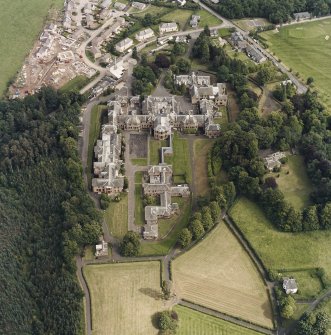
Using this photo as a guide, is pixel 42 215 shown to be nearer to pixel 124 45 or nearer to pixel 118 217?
pixel 118 217

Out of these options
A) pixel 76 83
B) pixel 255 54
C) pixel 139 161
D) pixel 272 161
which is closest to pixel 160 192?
pixel 139 161

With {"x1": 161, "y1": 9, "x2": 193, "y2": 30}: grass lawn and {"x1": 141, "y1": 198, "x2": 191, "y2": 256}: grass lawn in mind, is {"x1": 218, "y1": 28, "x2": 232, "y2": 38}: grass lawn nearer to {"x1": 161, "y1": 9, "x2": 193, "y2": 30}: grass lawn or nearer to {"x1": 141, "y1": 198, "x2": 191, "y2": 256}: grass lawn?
{"x1": 161, "y1": 9, "x2": 193, "y2": 30}: grass lawn

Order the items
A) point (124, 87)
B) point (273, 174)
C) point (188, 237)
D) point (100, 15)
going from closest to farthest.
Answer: point (188, 237) < point (273, 174) < point (124, 87) < point (100, 15)

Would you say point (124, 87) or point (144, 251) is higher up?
point (124, 87)

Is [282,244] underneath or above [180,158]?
underneath

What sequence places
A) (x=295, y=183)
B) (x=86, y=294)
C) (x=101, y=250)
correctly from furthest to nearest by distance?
(x=295, y=183)
(x=101, y=250)
(x=86, y=294)

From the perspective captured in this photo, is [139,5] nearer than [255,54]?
No

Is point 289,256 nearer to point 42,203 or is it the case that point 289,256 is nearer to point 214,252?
point 214,252

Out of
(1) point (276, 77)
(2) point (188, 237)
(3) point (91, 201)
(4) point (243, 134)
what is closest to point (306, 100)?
(1) point (276, 77)
